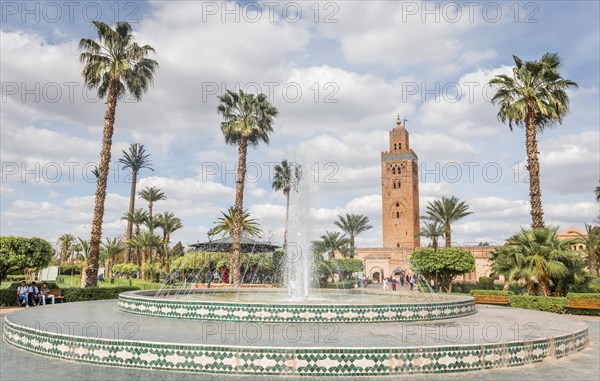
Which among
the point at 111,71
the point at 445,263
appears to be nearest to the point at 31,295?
the point at 111,71

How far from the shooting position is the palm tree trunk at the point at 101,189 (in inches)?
827

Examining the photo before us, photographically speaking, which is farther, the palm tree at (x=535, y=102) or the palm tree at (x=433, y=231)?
the palm tree at (x=433, y=231)

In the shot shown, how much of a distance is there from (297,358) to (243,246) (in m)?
24.8

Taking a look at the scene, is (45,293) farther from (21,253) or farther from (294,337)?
(294,337)

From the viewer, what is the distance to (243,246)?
31.0 m

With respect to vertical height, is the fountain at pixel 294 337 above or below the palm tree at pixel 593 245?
below

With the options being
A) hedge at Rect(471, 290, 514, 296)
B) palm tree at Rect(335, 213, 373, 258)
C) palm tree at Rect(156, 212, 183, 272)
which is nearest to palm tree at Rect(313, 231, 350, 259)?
palm tree at Rect(335, 213, 373, 258)

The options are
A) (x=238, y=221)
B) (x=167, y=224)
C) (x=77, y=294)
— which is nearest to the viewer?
(x=77, y=294)

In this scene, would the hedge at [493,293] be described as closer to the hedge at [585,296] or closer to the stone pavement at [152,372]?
the hedge at [585,296]

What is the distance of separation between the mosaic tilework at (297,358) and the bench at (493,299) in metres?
12.4

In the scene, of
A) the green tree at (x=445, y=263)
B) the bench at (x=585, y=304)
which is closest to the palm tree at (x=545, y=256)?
the bench at (x=585, y=304)

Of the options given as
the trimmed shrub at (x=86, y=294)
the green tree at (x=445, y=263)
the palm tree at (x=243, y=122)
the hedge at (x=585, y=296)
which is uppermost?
the palm tree at (x=243, y=122)

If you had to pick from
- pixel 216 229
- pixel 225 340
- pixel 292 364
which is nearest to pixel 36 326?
pixel 225 340

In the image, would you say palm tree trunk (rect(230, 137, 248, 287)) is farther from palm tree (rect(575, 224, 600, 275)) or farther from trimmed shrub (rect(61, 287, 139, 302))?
palm tree (rect(575, 224, 600, 275))
